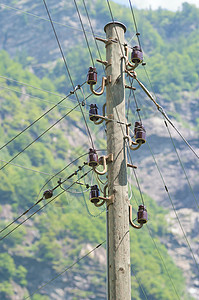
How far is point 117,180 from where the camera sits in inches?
349

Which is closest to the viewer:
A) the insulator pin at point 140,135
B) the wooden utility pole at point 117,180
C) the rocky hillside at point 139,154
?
the wooden utility pole at point 117,180

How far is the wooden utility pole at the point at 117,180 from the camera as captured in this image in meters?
8.26

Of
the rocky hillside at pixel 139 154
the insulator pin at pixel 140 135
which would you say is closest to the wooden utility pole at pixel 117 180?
the insulator pin at pixel 140 135

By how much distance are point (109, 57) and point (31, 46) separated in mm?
188399

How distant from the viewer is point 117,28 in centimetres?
1003

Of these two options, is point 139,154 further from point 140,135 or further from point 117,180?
point 117,180

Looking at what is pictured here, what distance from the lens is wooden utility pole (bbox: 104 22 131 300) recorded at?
27.1ft

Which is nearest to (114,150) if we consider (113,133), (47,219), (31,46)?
(113,133)

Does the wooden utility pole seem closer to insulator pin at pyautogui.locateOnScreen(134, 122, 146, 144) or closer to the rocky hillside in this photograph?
insulator pin at pyautogui.locateOnScreen(134, 122, 146, 144)

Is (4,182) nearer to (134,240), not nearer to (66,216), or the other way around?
(66,216)

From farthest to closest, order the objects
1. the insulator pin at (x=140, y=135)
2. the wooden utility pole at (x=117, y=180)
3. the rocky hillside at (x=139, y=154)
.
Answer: the rocky hillside at (x=139, y=154) → the insulator pin at (x=140, y=135) → the wooden utility pole at (x=117, y=180)

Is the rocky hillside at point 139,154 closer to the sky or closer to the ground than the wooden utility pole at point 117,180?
closer to the sky

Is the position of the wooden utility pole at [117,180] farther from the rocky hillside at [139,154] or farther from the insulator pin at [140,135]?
the rocky hillside at [139,154]

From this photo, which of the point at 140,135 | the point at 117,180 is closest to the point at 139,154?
the point at 140,135
